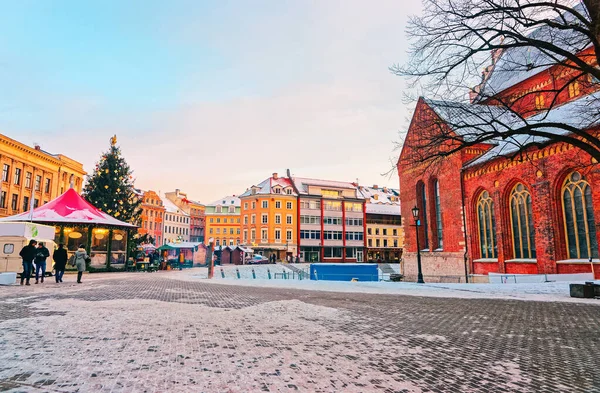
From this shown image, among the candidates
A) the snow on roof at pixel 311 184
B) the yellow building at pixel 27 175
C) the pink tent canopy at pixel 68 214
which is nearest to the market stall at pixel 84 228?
the pink tent canopy at pixel 68 214

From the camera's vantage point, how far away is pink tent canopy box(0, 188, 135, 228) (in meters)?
23.9

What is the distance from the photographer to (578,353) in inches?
216

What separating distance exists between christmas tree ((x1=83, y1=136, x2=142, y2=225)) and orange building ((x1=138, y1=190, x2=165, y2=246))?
45220mm

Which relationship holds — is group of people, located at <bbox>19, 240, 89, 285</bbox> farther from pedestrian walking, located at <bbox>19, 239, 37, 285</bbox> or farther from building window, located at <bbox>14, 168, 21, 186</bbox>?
building window, located at <bbox>14, 168, 21, 186</bbox>

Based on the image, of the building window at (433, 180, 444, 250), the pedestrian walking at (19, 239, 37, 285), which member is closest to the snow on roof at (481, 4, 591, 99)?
the building window at (433, 180, 444, 250)

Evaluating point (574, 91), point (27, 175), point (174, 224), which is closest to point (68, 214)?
point (27, 175)

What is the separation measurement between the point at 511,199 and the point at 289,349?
23129 millimetres

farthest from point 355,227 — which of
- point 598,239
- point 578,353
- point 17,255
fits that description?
point 578,353

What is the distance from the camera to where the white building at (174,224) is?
276 feet

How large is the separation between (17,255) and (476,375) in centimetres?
2080

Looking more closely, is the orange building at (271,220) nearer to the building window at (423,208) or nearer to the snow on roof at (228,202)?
the snow on roof at (228,202)

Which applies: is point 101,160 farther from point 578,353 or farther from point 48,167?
point 578,353

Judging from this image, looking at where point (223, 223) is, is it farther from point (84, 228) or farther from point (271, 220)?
point (84, 228)

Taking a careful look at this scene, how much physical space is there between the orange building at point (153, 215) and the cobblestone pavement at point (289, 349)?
7253 cm
